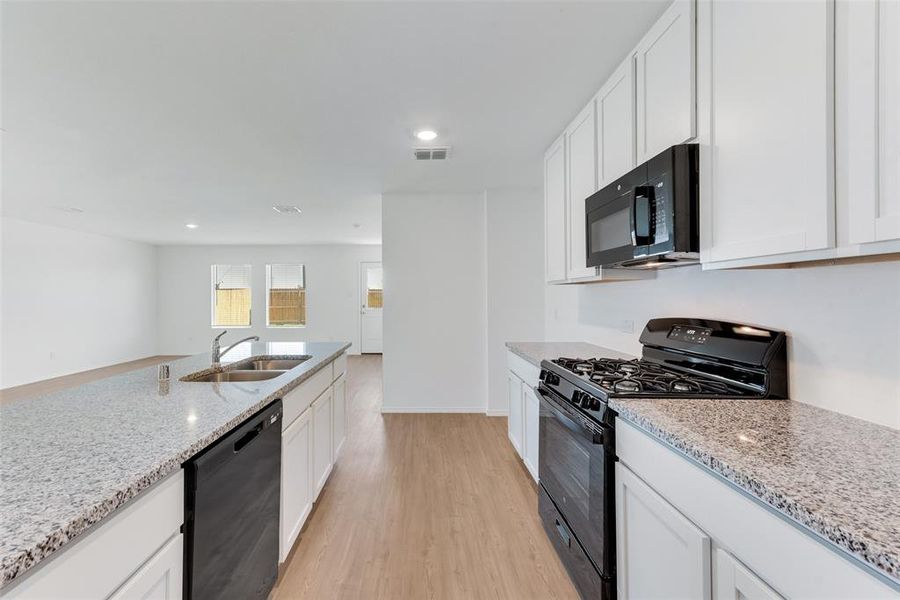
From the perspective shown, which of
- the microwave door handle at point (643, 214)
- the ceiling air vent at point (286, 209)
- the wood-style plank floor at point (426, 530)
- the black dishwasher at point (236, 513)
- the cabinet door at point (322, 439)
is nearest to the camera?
the black dishwasher at point (236, 513)

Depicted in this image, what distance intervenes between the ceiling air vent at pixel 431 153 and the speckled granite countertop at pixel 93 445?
1.97 meters

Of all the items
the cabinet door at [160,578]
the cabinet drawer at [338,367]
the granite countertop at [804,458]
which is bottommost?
the cabinet door at [160,578]

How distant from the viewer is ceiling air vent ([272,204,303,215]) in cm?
474

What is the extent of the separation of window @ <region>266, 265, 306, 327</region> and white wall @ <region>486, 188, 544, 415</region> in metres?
5.73

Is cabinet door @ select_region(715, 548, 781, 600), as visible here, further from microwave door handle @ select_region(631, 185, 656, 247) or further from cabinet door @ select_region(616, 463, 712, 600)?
microwave door handle @ select_region(631, 185, 656, 247)

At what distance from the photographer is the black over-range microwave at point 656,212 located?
4.37 ft

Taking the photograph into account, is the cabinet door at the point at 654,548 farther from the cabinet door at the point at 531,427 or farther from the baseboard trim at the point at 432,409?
the baseboard trim at the point at 432,409

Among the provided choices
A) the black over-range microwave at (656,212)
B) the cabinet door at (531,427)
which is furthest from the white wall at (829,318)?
the cabinet door at (531,427)

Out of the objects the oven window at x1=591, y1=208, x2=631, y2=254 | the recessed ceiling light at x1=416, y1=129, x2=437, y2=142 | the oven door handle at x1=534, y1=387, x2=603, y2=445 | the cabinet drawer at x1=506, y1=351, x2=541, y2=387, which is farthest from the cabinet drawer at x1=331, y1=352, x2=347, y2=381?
the oven window at x1=591, y1=208, x2=631, y2=254

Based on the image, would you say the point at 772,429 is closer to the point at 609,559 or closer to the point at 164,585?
the point at 609,559

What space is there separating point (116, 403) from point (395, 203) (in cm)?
321

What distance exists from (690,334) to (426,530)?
1694 mm

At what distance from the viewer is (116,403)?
1333 millimetres

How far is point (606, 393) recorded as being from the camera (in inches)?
53.6
